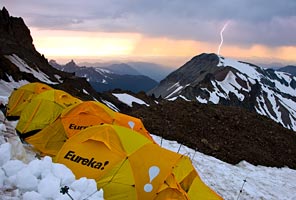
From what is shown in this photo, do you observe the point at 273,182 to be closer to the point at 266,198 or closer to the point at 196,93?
the point at 266,198

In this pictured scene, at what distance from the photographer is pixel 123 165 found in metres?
10.4

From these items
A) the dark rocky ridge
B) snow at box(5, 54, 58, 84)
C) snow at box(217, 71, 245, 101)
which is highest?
the dark rocky ridge

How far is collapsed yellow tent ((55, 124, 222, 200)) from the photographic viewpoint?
33.1 feet

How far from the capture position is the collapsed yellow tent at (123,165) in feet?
33.1

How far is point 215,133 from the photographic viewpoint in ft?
74.3

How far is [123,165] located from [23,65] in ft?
228

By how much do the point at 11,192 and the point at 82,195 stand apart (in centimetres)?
145

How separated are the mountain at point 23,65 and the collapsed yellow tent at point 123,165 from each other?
40.6 m

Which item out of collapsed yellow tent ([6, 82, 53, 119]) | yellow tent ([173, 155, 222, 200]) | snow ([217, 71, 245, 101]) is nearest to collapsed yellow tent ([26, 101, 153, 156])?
yellow tent ([173, 155, 222, 200])

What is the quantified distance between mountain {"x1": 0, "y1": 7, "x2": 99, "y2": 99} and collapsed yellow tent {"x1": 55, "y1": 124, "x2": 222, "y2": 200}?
4058 centimetres

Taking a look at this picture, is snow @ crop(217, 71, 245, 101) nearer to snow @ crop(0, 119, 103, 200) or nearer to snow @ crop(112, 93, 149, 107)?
snow @ crop(112, 93, 149, 107)

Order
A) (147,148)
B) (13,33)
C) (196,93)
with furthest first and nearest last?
1. (196,93)
2. (13,33)
3. (147,148)

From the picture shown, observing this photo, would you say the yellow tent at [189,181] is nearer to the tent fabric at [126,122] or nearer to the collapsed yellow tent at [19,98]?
the tent fabric at [126,122]

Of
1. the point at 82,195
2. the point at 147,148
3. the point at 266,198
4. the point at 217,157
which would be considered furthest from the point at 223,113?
the point at 82,195
